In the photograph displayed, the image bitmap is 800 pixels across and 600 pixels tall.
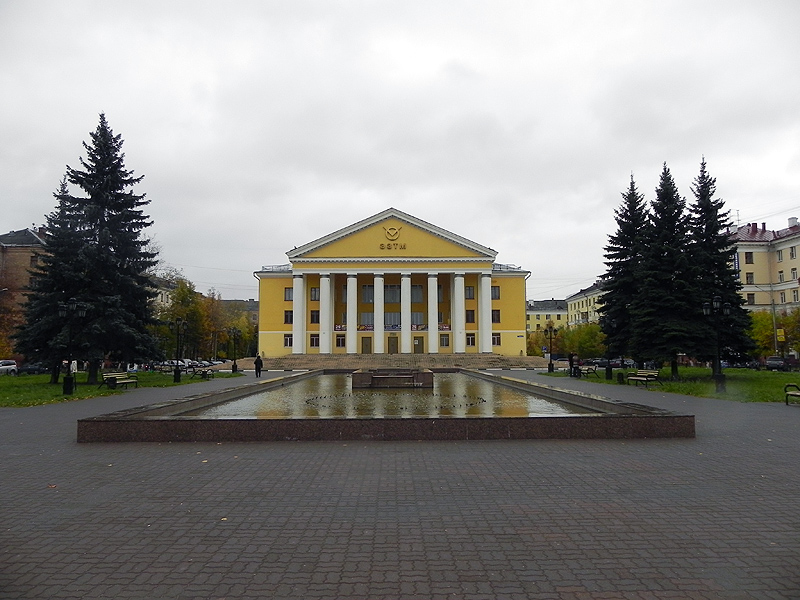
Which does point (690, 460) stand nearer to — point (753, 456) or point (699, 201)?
point (753, 456)

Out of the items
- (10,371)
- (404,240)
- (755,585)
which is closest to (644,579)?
(755,585)

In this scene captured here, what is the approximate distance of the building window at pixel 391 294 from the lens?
63.1 metres

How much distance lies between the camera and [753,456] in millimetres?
8188

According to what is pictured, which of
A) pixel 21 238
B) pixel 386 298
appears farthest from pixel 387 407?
pixel 21 238

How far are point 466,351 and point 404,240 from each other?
1364 cm

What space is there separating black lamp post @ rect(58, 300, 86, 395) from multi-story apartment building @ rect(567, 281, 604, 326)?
75.8m

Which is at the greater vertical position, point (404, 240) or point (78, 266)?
point (404, 240)

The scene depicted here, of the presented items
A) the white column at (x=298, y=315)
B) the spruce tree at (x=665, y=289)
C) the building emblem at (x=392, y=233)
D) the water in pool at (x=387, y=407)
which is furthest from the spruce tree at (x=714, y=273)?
the white column at (x=298, y=315)

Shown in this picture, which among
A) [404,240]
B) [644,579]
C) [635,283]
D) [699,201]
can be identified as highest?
[404,240]

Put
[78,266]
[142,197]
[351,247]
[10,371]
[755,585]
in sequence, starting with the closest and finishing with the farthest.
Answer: [755,585] < [78,266] < [142,197] < [10,371] < [351,247]

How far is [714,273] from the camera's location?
28672mm

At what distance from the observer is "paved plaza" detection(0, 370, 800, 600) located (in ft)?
12.6

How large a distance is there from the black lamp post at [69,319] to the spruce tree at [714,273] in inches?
1025

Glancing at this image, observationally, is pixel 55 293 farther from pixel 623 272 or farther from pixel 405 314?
pixel 405 314
